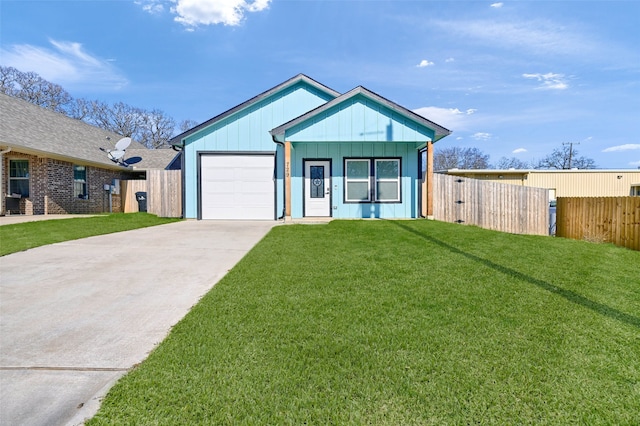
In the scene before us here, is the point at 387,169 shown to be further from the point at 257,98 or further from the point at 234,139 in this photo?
the point at 234,139

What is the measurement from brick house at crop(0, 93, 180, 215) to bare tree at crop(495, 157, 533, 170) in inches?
1820

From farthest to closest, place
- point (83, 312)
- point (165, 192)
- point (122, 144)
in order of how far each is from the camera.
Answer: point (122, 144) < point (165, 192) < point (83, 312)

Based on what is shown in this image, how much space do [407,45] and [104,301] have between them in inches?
586

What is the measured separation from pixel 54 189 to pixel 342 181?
13.0 metres

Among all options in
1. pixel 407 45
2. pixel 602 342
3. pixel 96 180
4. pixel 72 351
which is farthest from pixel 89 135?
pixel 602 342

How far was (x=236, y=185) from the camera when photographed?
41.3ft

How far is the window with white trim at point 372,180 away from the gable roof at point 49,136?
12.8m

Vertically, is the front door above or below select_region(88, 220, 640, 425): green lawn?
above

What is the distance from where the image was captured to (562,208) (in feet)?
36.2

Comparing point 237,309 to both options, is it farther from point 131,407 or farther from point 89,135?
point 89,135

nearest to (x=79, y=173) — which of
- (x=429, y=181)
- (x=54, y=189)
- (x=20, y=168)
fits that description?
(x=54, y=189)

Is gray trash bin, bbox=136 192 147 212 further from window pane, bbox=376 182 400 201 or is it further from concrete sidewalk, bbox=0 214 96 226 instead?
window pane, bbox=376 182 400 201

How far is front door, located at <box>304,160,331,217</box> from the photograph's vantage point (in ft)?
40.5

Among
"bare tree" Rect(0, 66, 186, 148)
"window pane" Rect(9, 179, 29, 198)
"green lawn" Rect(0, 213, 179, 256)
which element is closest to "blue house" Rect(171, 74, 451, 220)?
"green lawn" Rect(0, 213, 179, 256)
